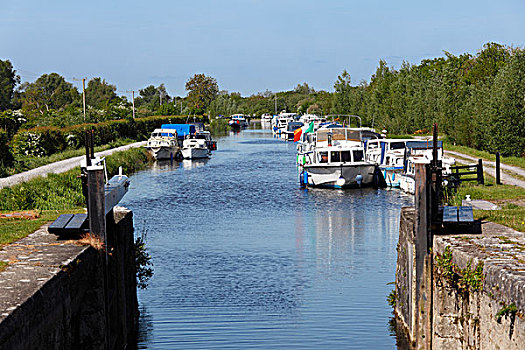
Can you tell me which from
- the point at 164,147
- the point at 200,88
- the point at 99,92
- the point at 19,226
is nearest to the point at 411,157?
the point at 19,226

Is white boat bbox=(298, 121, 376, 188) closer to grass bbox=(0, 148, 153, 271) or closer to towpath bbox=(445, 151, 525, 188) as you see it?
towpath bbox=(445, 151, 525, 188)

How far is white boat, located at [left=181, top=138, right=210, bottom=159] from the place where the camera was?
57719mm

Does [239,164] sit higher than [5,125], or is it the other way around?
[5,125]

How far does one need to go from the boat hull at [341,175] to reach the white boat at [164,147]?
21.6 m

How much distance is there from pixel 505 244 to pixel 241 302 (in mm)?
6816

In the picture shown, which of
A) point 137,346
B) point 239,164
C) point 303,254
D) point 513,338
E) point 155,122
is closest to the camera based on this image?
point 513,338

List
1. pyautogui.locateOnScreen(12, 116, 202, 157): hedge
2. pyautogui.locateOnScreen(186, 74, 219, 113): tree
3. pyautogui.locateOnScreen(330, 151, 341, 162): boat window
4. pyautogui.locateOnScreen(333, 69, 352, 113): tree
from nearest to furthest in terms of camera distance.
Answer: pyautogui.locateOnScreen(330, 151, 341, 162): boat window → pyautogui.locateOnScreen(12, 116, 202, 157): hedge → pyautogui.locateOnScreen(333, 69, 352, 113): tree → pyautogui.locateOnScreen(186, 74, 219, 113): tree

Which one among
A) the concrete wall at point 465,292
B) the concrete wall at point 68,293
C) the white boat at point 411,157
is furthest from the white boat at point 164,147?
the concrete wall at point 465,292

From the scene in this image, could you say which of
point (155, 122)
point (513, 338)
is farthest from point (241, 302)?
point (155, 122)

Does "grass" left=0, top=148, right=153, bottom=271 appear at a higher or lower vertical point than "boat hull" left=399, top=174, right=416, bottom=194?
higher

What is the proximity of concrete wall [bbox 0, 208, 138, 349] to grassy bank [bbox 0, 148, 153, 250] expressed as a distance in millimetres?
680

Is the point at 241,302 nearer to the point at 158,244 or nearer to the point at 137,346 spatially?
the point at 137,346

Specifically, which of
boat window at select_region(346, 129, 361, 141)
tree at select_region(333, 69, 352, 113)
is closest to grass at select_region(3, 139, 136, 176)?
boat window at select_region(346, 129, 361, 141)

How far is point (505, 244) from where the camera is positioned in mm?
11281
